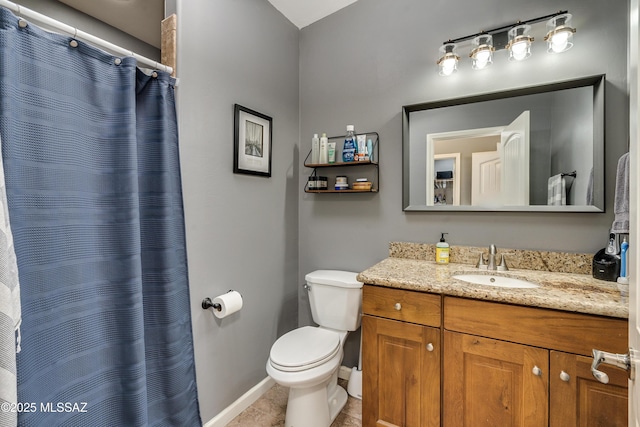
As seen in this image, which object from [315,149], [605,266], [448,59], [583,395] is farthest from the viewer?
[315,149]

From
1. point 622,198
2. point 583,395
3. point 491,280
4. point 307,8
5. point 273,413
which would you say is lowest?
point 273,413

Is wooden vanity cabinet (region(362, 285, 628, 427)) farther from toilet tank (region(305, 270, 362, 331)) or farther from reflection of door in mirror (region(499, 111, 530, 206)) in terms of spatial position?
reflection of door in mirror (region(499, 111, 530, 206))

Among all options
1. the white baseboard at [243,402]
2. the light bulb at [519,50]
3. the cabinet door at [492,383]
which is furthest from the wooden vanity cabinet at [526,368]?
the light bulb at [519,50]

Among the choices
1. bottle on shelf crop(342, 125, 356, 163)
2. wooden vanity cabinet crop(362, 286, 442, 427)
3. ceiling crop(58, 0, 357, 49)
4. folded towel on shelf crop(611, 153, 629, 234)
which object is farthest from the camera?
bottle on shelf crop(342, 125, 356, 163)

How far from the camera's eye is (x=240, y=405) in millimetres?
1797

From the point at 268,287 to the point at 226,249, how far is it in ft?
Answer: 1.59

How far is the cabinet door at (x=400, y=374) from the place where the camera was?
1.35m

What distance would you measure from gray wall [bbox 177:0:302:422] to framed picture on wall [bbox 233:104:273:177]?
49mm

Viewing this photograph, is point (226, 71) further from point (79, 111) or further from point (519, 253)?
point (519, 253)

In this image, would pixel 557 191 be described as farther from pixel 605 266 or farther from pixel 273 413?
pixel 273 413

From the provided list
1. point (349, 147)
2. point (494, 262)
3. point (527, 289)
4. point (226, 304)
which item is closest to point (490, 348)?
point (527, 289)

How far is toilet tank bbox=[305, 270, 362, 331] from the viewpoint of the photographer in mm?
1839

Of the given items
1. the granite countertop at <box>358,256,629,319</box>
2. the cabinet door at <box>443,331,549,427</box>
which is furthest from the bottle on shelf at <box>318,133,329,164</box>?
the cabinet door at <box>443,331,549,427</box>

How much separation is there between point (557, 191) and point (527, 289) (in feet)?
2.18
